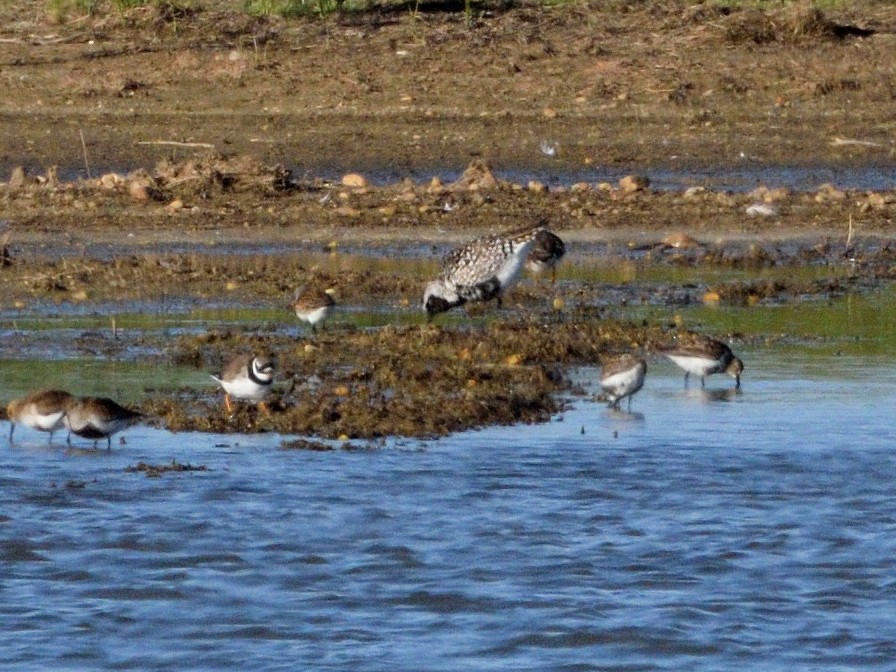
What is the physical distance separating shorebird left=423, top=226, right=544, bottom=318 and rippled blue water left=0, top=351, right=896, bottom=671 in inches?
103

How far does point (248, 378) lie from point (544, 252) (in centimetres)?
443

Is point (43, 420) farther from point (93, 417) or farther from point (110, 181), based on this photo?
point (110, 181)

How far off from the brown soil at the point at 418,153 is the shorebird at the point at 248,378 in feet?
1.27

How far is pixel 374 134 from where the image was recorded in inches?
832

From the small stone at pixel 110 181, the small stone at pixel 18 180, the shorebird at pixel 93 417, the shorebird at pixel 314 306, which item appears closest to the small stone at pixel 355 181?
the small stone at pixel 110 181

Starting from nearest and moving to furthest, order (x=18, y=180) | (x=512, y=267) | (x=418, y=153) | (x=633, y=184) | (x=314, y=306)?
(x=314, y=306)
(x=512, y=267)
(x=18, y=180)
(x=633, y=184)
(x=418, y=153)

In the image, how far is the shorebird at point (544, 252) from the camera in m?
13.7

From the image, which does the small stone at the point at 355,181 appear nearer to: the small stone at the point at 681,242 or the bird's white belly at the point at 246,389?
the small stone at the point at 681,242

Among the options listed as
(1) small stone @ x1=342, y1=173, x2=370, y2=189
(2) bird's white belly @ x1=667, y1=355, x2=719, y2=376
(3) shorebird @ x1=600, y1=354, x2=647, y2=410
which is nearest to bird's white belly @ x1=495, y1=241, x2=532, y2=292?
(2) bird's white belly @ x1=667, y1=355, x2=719, y2=376

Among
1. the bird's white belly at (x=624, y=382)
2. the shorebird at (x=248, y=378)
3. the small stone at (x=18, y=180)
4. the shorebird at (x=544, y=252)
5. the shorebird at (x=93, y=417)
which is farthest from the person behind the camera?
the small stone at (x=18, y=180)

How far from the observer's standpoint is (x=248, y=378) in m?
9.77

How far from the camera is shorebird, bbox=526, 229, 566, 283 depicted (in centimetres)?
1371

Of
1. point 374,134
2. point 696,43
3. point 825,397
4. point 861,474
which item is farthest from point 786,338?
point 696,43

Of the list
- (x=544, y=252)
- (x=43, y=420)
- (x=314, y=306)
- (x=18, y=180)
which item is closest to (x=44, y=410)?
(x=43, y=420)
